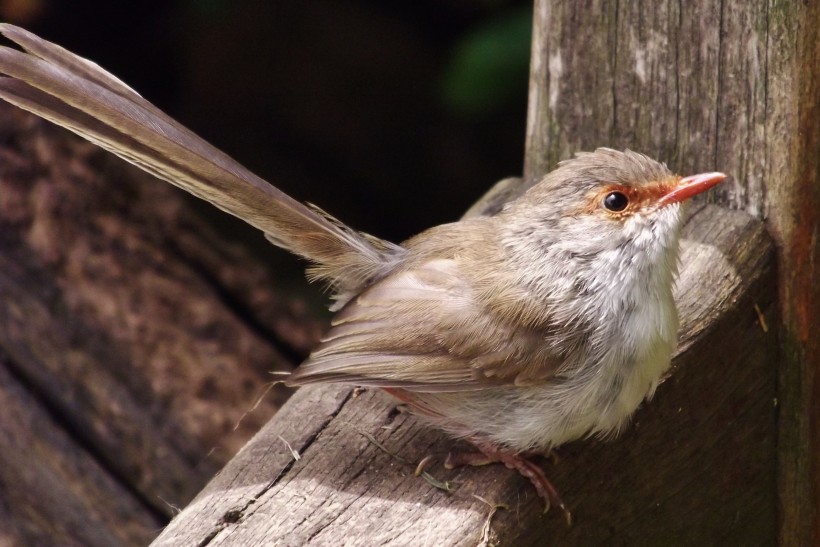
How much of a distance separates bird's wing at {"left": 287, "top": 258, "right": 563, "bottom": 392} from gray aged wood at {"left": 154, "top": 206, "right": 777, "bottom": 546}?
0.13 metres

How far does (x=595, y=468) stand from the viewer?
9.32 feet

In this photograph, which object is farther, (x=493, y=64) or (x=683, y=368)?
(x=493, y=64)

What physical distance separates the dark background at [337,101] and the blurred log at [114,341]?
2.36 metres

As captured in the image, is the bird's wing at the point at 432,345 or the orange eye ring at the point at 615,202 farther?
the orange eye ring at the point at 615,202

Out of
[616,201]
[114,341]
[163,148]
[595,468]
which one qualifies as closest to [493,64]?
[114,341]

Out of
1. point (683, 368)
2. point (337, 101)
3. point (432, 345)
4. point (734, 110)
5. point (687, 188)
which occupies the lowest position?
point (683, 368)

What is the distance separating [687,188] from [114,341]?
2455 millimetres

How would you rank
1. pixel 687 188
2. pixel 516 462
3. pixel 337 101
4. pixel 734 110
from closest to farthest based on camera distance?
pixel 516 462, pixel 687 188, pixel 734 110, pixel 337 101

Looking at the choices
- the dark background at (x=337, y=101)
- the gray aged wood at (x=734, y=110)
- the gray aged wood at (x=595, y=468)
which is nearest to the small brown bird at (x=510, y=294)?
the gray aged wood at (x=595, y=468)

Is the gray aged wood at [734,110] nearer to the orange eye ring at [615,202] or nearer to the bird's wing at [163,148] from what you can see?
the orange eye ring at [615,202]

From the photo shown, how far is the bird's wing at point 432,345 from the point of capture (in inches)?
112

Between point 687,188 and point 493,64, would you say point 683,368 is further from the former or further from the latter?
point 493,64

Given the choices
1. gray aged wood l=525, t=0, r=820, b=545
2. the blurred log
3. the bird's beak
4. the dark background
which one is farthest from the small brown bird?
the dark background

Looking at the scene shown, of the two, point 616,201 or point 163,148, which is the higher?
point 163,148
